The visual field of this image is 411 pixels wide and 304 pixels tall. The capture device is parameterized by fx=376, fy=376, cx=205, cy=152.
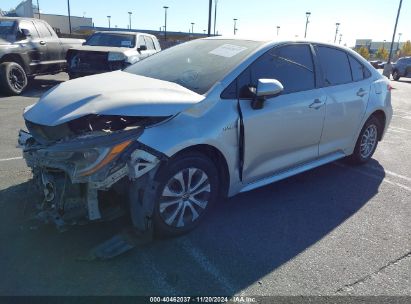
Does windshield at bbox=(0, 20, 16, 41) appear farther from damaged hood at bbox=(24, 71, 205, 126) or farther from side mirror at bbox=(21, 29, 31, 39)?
damaged hood at bbox=(24, 71, 205, 126)

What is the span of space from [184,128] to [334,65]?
2526 mm

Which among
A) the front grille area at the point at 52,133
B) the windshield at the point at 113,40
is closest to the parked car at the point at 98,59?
the windshield at the point at 113,40

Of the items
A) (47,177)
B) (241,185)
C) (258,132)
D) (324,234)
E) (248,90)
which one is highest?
(248,90)

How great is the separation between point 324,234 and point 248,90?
1.54 metres

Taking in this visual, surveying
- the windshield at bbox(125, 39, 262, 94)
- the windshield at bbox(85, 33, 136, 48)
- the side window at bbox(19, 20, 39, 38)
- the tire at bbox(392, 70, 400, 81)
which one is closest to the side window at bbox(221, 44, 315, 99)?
the windshield at bbox(125, 39, 262, 94)

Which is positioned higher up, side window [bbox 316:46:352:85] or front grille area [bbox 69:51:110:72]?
side window [bbox 316:46:352:85]

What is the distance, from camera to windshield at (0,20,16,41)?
10.3 metres

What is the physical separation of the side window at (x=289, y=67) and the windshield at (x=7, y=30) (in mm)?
9086

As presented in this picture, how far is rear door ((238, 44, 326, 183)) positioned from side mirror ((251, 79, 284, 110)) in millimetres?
66

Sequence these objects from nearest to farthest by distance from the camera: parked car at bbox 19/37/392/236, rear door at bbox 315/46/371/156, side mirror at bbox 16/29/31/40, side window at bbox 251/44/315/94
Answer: parked car at bbox 19/37/392/236 → side window at bbox 251/44/315/94 → rear door at bbox 315/46/371/156 → side mirror at bbox 16/29/31/40

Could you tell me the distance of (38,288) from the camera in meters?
2.61

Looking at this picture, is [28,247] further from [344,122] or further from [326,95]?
[344,122]

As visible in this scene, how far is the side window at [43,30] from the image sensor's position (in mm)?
11406

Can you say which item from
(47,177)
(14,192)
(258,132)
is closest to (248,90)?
(258,132)
